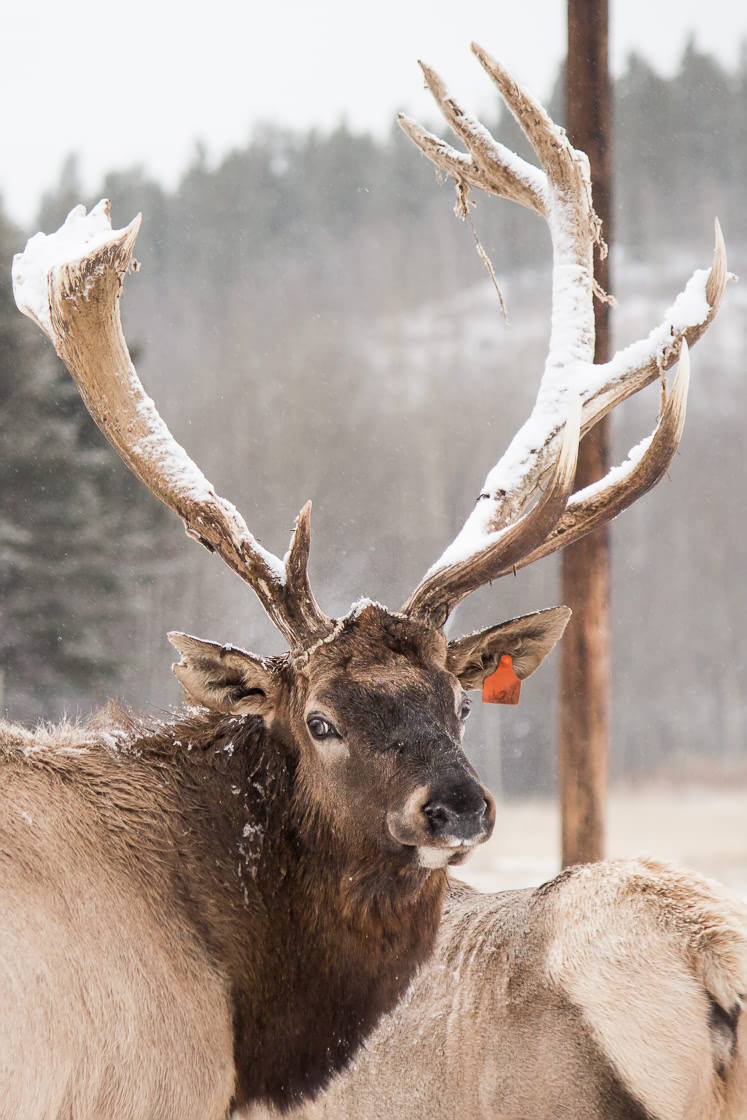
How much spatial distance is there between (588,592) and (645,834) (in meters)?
8.16

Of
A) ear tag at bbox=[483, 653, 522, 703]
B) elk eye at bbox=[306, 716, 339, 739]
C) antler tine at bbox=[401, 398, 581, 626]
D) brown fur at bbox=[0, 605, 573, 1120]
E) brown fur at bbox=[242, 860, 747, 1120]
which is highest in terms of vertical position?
antler tine at bbox=[401, 398, 581, 626]

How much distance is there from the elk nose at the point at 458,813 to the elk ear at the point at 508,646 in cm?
59

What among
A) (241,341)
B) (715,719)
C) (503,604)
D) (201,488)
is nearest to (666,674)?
(715,719)

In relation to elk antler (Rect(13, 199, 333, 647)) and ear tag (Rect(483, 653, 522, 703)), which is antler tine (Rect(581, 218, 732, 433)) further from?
elk antler (Rect(13, 199, 333, 647))

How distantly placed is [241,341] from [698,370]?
23.9 feet

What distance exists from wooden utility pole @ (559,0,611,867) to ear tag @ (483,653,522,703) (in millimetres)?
2294

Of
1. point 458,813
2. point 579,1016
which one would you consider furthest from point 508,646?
point 579,1016

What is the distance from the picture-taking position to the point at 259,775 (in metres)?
2.59

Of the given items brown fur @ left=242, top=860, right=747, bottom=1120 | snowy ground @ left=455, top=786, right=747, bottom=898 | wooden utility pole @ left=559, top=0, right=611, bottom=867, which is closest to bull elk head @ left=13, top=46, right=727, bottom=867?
brown fur @ left=242, top=860, right=747, bottom=1120

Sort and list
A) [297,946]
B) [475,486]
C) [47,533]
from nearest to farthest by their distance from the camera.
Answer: [297,946] < [47,533] < [475,486]

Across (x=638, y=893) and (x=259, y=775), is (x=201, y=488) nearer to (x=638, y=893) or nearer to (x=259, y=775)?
(x=259, y=775)

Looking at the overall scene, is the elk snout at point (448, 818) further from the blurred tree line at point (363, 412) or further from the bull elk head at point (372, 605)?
the blurred tree line at point (363, 412)

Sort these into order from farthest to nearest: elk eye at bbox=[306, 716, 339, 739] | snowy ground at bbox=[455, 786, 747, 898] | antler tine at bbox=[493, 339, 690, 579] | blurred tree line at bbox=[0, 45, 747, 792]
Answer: blurred tree line at bbox=[0, 45, 747, 792]
snowy ground at bbox=[455, 786, 747, 898]
antler tine at bbox=[493, 339, 690, 579]
elk eye at bbox=[306, 716, 339, 739]

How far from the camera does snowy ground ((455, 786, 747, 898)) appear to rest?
9.74 metres
